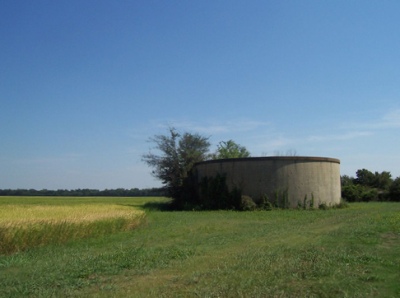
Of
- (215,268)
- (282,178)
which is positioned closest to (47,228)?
(215,268)

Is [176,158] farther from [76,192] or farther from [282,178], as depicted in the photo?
[76,192]

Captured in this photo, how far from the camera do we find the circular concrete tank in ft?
114

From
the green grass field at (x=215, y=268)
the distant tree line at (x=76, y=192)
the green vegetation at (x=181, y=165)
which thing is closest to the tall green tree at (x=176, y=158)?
the green vegetation at (x=181, y=165)

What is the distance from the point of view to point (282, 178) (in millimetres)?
34719

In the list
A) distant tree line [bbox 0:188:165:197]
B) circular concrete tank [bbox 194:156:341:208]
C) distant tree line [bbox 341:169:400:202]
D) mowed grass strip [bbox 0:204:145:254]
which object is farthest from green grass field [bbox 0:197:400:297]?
distant tree line [bbox 0:188:165:197]

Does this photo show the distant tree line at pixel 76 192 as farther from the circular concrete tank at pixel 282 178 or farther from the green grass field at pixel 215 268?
the green grass field at pixel 215 268

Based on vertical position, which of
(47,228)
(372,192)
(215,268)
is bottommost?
(215,268)

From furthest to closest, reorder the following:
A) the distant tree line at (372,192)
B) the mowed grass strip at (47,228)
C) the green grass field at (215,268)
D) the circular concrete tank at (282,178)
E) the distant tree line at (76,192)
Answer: the distant tree line at (76,192)
the distant tree line at (372,192)
the circular concrete tank at (282,178)
the mowed grass strip at (47,228)
the green grass field at (215,268)

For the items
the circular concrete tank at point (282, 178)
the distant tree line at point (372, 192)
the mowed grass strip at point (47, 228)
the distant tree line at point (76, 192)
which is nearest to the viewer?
the mowed grass strip at point (47, 228)

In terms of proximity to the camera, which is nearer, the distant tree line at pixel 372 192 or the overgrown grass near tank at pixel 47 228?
the overgrown grass near tank at pixel 47 228

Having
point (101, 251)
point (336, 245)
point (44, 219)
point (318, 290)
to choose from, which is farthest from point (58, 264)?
point (336, 245)

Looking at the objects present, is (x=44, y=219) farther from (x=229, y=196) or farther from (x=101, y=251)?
(x=229, y=196)

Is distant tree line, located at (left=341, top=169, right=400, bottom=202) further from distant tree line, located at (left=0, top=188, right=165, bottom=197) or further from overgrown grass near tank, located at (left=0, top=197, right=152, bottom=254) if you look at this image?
distant tree line, located at (left=0, top=188, right=165, bottom=197)

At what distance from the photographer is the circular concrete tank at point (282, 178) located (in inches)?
1366
